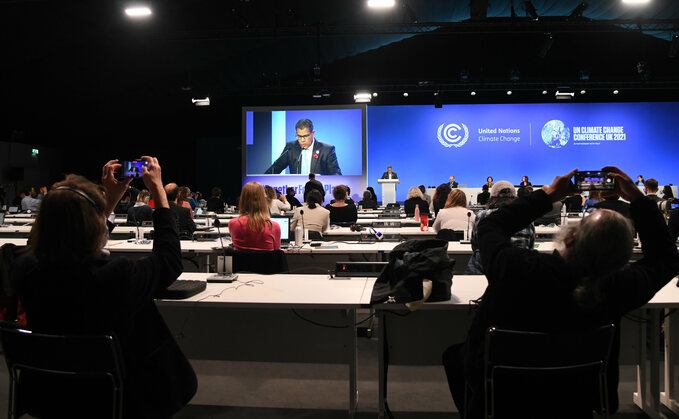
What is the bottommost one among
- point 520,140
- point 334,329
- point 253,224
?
point 334,329

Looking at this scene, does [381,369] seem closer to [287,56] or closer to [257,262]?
[257,262]

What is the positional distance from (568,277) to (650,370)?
155 cm

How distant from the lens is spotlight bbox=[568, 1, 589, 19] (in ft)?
29.6

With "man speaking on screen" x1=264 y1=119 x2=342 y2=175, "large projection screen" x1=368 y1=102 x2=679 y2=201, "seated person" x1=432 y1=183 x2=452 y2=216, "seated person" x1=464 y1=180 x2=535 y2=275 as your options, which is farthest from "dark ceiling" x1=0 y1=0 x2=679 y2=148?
"seated person" x1=464 y1=180 x2=535 y2=275

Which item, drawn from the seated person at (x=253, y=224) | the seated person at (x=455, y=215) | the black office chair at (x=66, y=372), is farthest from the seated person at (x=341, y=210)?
the black office chair at (x=66, y=372)

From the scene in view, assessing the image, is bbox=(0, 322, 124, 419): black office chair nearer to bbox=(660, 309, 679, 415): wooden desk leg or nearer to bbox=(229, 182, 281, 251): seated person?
bbox=(229, 182, 281, 251): seated person

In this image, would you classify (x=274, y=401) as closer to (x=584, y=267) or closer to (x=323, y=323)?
(x=323, y=323)

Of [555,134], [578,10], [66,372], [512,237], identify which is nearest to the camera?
[66,372]

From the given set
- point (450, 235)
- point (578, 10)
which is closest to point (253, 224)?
point (450, 235)

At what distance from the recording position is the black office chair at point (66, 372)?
153 cm

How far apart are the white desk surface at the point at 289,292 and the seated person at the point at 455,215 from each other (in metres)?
2.39

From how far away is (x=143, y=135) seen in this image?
54.7 ft

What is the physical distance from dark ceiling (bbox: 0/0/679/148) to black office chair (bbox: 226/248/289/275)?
6.09 metres

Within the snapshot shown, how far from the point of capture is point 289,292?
8.43 ft
